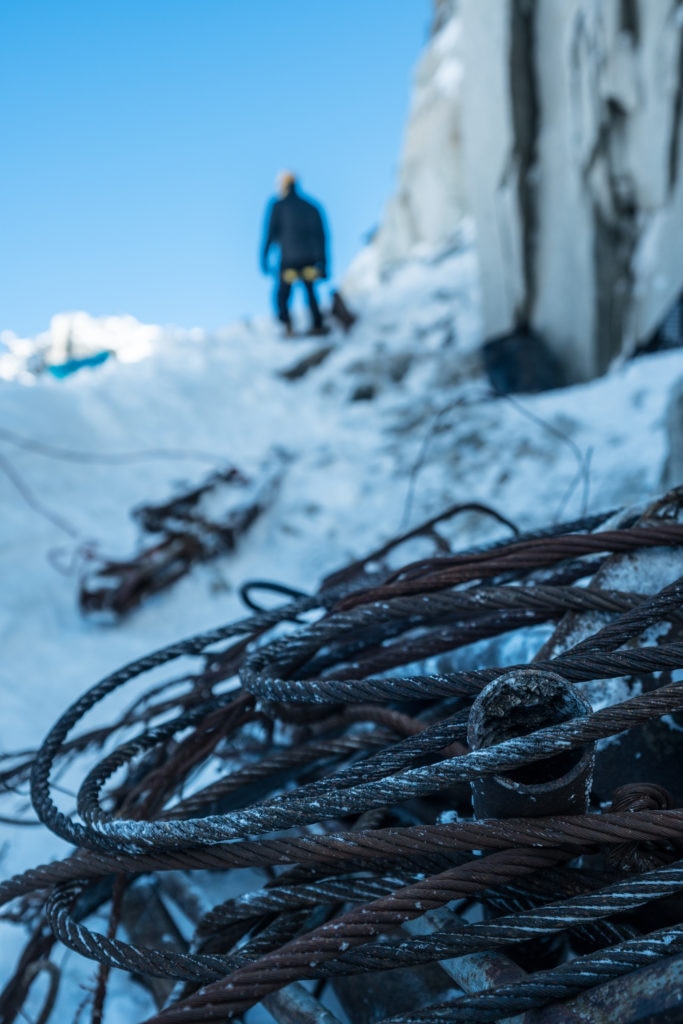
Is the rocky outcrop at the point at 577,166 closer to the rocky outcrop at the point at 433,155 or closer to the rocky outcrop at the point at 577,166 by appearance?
the rocky outcrop at the point at 577,166

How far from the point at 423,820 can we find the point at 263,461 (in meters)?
3.38

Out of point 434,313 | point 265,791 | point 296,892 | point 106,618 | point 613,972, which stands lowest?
point 613,972

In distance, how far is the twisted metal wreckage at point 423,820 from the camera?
2.22 ft

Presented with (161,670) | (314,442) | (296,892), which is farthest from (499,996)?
(314,442)

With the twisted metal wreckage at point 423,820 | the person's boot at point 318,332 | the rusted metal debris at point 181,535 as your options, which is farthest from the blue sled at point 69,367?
the twisted metal wreckage at point 423,820

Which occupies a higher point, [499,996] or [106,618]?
[106,618]

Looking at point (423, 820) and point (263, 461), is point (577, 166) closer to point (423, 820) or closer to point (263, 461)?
point (263, 461)

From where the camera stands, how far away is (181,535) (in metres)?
3.20

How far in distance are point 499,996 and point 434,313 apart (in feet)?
21.2

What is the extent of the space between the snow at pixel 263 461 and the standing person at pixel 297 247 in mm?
582

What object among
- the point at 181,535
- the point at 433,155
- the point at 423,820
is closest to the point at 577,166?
the point at 181,535

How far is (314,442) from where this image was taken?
474 cm

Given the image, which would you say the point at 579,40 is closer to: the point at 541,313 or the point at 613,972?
the point at 541,313

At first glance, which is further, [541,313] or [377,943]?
[541,313]
